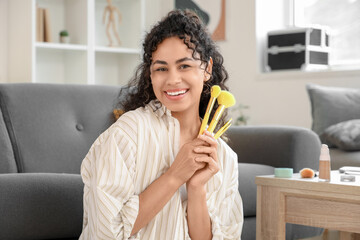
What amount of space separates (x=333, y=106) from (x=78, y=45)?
2.22 meters

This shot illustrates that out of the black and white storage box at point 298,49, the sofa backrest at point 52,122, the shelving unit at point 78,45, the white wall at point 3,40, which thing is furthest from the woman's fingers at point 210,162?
the white wall at point 3,40

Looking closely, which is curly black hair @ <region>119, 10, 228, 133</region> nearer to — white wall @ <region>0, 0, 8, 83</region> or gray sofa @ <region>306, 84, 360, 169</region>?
gray sofa @ <region>306, 84, 360, 169</region>

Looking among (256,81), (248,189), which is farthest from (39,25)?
(248,189)

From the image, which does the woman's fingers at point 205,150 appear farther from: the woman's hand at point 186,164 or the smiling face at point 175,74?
the smiling face at point 175,74

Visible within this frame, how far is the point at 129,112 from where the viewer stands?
1522 mm

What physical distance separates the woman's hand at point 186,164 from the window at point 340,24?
121 inches

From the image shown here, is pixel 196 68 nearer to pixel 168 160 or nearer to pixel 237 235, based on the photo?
pixel 168 160

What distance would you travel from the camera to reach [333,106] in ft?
11.7

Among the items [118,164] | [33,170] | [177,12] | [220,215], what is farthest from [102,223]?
[33,170]

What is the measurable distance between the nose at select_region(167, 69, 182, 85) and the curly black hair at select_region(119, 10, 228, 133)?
0.23 ft

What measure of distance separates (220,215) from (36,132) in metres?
1.09

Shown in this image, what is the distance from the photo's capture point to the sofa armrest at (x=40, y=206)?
179cm

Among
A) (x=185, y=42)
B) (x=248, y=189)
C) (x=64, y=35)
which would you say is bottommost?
(x=248, y=189)

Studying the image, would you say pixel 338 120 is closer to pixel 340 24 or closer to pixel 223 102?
pixel 340 24
